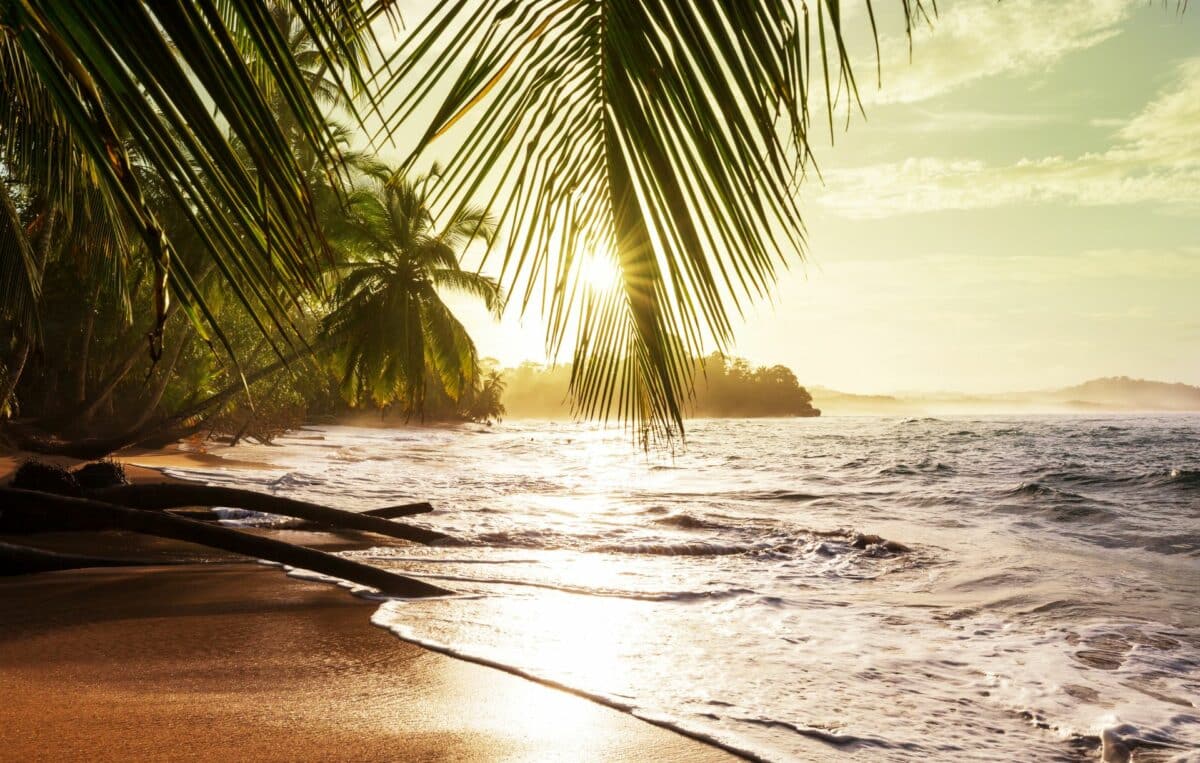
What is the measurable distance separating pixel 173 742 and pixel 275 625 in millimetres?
1717

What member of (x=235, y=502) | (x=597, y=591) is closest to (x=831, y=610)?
(x=597, y=591)

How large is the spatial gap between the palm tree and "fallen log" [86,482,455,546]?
12.5 metres

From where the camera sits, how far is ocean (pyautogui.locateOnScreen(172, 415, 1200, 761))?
157 inches

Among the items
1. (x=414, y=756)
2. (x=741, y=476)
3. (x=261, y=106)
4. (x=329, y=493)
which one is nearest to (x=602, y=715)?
(x=414, y=756)

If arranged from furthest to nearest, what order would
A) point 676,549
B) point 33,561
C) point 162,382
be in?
point 162,382 → point 676,549 → point 33,561

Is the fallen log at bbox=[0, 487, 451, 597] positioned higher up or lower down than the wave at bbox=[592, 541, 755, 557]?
higher up

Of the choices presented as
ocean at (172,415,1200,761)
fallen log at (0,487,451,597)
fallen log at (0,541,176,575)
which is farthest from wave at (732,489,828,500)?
fallen log at (0,541,176,575)

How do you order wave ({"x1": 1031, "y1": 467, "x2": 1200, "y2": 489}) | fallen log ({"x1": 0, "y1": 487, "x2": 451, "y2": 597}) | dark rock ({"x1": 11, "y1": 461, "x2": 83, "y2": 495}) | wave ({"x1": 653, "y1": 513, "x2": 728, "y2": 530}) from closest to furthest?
1. fallen log ({"x1": 0, "y1": 487, "x2": 451, "y2": 597})
2. dark rock ({"x1": 11, "y1": 461, "x2": 83, "y2": 495})
3. wave ({"x1": 653, "y1": 513, "x2": 728, "y2": 530})
4. wave ({"x1": 1031, "y1": 467, "x2": 1200, "y2": 489})

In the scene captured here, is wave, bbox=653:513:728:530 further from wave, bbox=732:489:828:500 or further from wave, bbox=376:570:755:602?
wave, bbox=376:570:755:602

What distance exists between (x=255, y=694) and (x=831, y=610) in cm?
436

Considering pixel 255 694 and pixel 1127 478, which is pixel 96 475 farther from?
pixel 1127 478

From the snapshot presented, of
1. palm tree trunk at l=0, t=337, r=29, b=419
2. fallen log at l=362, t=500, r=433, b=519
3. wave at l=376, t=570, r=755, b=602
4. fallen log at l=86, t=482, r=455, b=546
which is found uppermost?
palm tree trunk at l=0, t=337, r=29, b=419

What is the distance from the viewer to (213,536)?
5543 mm

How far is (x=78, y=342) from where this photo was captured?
2014 centimetres
